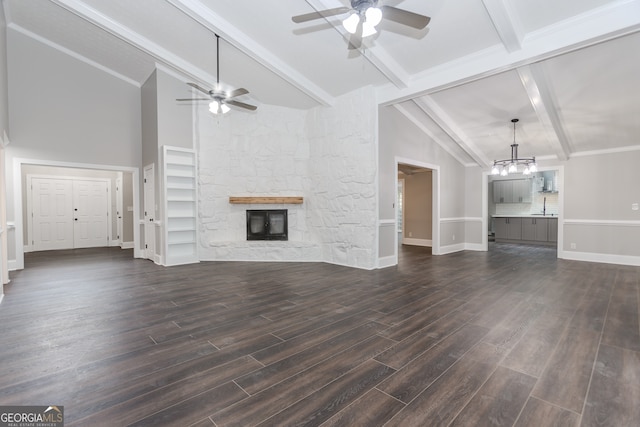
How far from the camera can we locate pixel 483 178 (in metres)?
7.89

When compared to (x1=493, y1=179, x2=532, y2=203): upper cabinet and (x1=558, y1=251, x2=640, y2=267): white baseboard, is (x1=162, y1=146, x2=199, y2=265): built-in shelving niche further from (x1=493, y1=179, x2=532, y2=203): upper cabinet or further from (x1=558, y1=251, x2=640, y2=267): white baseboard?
(x1=493, y1=179, x2=532, y2=203): upper cabinet

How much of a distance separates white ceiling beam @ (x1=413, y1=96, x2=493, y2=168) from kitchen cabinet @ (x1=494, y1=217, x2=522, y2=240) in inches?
123

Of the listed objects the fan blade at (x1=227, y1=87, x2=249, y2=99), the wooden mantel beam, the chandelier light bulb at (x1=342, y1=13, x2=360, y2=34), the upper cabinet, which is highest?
the fan blade at (x1=227, y1=87, x2=249, y2=99)

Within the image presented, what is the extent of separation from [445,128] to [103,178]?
951 centimetres

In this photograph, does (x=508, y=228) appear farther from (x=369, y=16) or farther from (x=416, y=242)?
(x=369, y=16)

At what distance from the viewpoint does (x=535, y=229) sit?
29.8ft

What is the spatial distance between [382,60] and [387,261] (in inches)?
137

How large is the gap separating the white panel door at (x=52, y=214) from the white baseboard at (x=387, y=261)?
8650 mm

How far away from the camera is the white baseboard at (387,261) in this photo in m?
5.49

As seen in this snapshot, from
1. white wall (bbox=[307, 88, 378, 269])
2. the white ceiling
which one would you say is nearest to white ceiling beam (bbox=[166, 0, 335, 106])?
the white ceiling

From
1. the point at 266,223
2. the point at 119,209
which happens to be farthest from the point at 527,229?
the point at 119,209

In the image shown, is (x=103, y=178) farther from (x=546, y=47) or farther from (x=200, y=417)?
(x=546, y=47)

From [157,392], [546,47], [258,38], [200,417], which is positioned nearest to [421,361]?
[200,417]

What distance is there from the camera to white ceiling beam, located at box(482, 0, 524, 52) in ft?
10.5
